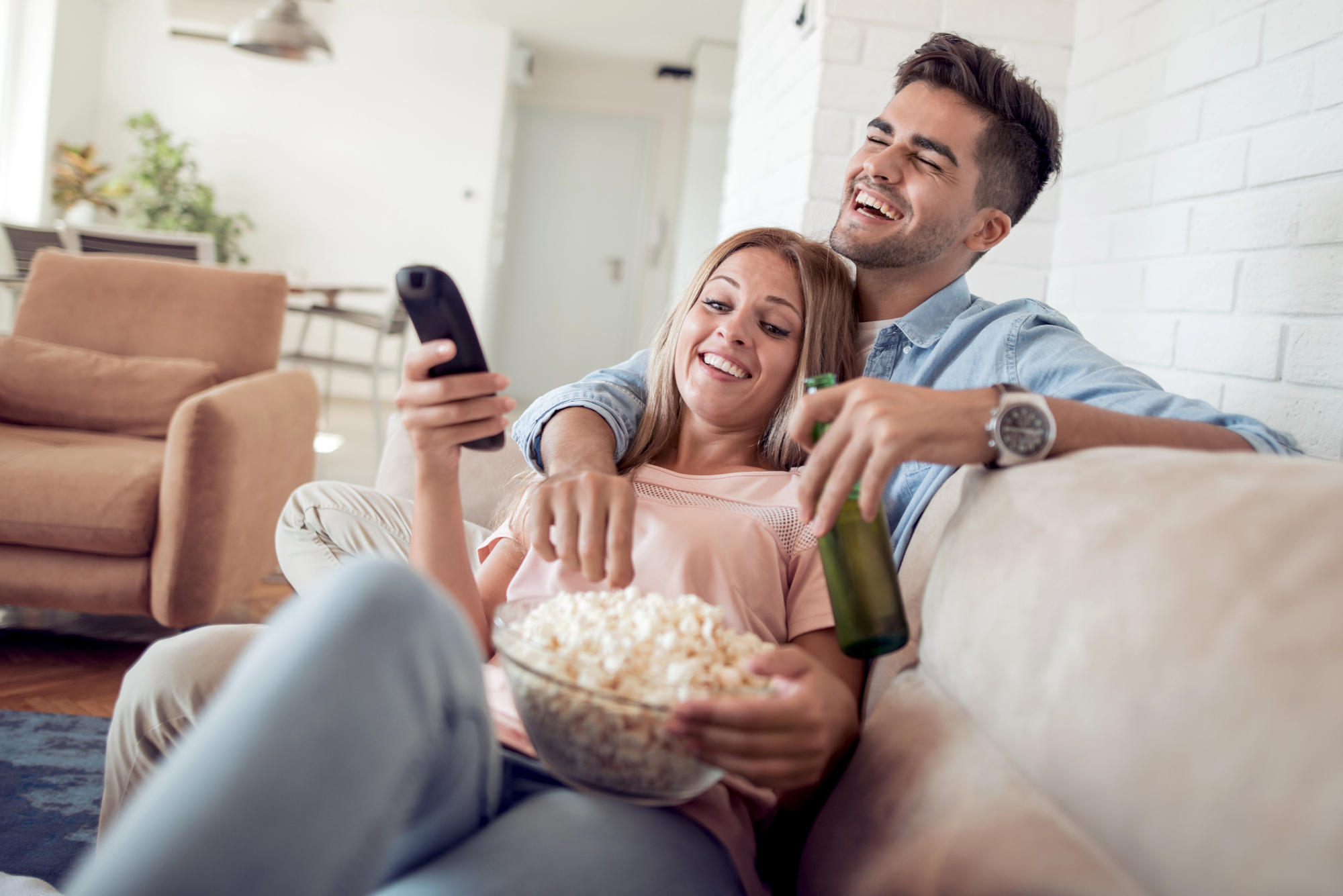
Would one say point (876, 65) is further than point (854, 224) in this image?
Yes

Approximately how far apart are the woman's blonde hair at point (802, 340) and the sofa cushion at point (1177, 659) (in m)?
0.56

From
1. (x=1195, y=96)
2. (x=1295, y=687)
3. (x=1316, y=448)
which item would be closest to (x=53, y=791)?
(x=1295, y=687)

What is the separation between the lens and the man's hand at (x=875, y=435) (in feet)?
2.68

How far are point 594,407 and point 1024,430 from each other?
0.66 meters

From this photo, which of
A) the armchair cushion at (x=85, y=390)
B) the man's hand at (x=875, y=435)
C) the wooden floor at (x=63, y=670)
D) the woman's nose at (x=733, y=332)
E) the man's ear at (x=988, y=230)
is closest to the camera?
the man's hand at (x=875, y=435)

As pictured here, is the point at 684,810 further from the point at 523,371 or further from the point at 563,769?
the point at 523,371

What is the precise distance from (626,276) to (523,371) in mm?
1177

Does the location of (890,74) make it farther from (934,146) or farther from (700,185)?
(700,185)

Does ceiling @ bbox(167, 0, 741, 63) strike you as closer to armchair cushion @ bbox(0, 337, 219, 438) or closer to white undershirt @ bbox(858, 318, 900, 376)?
armchair cushion @ bbox(0, 337, 219, 438)

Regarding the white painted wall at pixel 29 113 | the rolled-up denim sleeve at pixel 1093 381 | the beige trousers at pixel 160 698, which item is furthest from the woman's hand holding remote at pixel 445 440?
the white painted wall at pixel 29 113

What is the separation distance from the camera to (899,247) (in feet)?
4.82

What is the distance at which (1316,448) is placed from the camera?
129 centimetres

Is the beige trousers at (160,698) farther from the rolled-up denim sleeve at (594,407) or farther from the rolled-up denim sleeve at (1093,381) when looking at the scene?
the rolled-up denim sleeve at (1093,381)

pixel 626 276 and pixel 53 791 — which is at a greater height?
pixel 626 276
